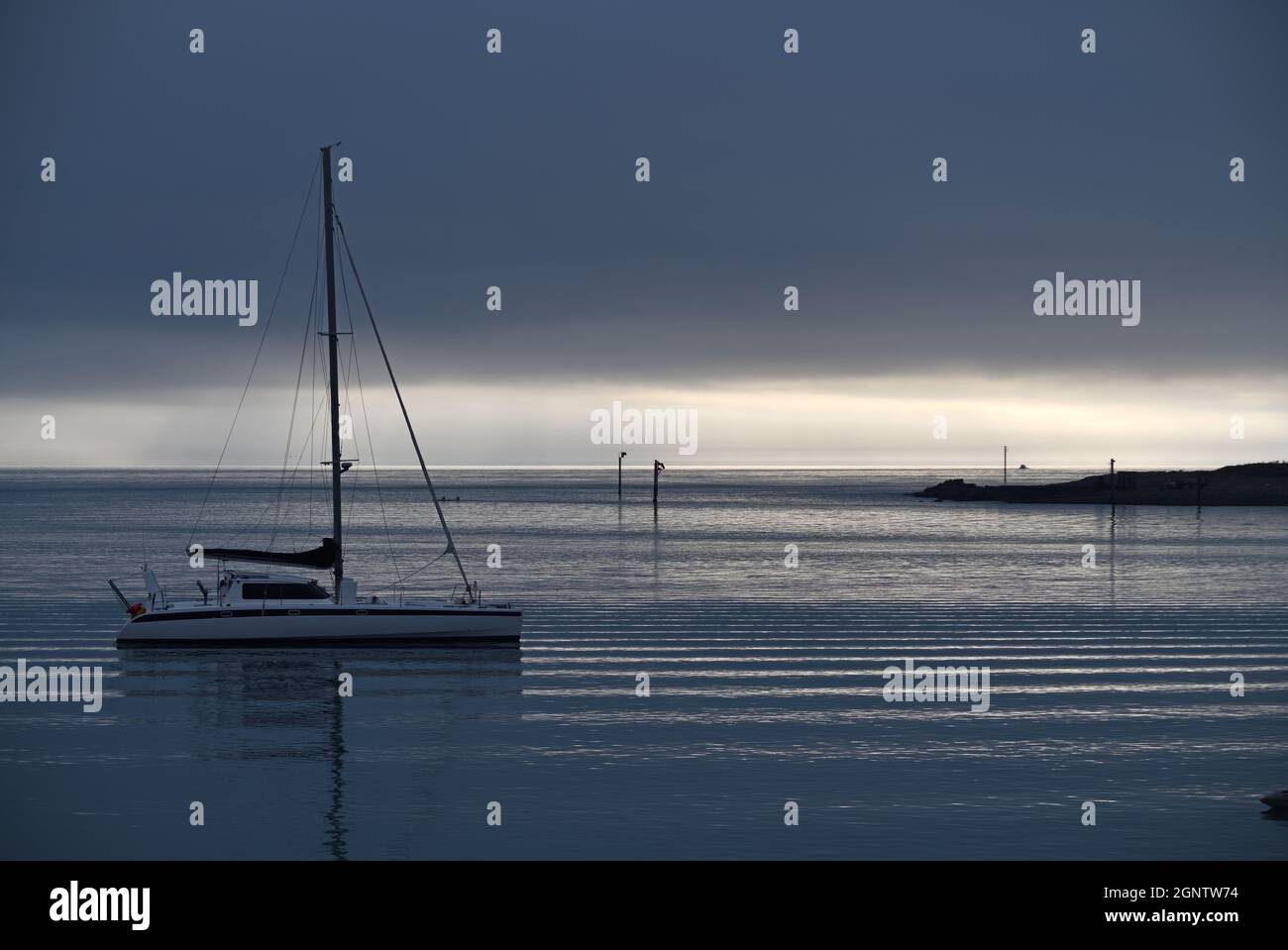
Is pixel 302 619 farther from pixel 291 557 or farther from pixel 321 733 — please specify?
pixel 321 733

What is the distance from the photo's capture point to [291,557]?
45031mm

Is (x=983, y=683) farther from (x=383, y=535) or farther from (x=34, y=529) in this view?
(x=34, y=529)

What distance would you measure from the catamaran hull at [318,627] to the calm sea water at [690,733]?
26.6 inches

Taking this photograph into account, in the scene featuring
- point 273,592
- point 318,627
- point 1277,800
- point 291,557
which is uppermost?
point 291,557

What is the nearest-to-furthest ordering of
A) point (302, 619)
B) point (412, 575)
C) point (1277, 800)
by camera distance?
point (1277, 800) → point (302, 619) → point (412, 575)

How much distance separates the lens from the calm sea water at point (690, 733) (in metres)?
21.9

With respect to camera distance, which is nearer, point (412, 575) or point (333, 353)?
point (333, 353)

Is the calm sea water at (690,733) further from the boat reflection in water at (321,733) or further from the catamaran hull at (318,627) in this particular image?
the catamaran hull at (318,627)

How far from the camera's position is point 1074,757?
1073 inches

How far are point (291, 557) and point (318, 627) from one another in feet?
12.9

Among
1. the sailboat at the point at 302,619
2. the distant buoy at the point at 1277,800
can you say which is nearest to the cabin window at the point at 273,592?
the sailboat at the point at 302,619

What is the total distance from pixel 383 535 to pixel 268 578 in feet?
244

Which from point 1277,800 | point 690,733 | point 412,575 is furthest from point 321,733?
point 412,575

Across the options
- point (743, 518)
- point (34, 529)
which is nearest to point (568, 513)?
point (743, 518)
